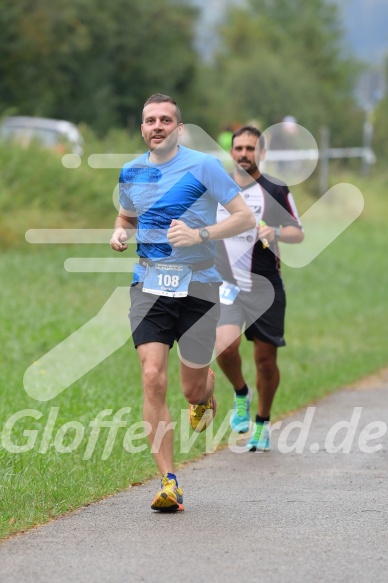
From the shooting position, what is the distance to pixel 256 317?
975 cm

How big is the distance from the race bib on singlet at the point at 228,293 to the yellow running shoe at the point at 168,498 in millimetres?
2812

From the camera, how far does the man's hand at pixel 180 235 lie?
23.4ft

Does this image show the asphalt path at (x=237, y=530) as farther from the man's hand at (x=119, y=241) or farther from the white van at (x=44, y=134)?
the white van at (x=44, y=134)

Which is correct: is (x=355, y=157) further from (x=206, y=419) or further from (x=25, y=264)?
(x=206, y=419)

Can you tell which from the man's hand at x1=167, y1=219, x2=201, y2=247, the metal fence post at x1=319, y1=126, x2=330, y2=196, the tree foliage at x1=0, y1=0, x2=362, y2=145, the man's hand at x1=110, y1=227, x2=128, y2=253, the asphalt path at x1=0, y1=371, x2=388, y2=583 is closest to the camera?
the asphalt path at x1=0, y1=371, x2=388, y2=583

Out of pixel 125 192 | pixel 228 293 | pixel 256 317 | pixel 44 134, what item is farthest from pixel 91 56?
pixel 125 192

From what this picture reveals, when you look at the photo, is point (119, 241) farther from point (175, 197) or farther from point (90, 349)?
point (90, 349)

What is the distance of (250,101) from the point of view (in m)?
49.1

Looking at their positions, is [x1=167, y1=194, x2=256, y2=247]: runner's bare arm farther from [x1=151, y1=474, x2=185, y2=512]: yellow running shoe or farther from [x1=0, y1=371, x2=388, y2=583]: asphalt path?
[x1=0, y1=371, x2=388, y2=583]: asphalt path

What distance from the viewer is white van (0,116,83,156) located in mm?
22797

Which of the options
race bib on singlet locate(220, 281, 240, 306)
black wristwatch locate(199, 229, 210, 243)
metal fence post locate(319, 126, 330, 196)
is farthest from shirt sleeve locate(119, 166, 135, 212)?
metal fence post locate(319, 126, 330, 196)

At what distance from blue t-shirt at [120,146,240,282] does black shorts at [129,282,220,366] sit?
12 centimetres

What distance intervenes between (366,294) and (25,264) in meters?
6.46

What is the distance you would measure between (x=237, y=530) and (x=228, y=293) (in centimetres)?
341
